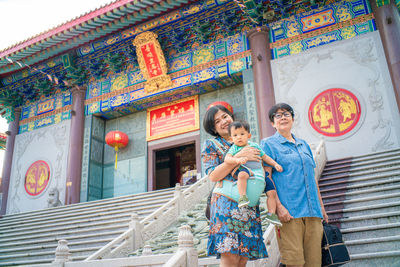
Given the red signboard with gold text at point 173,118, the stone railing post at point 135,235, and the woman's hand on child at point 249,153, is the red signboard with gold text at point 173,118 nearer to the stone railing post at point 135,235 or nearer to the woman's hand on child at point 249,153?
the stone railing post at point 135,235

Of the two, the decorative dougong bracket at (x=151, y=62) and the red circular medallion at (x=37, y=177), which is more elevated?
the decorative dougong bracket at (x=151, y=62)

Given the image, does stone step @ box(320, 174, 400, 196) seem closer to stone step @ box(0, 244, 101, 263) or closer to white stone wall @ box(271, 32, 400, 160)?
white stone wall @ box(271, 32, 400, 160)

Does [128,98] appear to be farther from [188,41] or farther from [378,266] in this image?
[378,266]

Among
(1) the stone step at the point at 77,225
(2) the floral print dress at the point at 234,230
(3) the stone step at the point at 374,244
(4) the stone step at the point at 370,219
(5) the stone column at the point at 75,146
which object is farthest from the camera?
(5) the stone column at the point at 75,146

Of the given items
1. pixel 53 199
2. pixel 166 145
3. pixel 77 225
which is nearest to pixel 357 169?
pixel 77 225

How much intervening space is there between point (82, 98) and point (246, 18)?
5805 mm

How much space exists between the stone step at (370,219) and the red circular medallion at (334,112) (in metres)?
3.99

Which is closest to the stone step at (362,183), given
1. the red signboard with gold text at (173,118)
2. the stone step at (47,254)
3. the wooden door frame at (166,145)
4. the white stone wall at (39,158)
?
the stone step at (47,254)

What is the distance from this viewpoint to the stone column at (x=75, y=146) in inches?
407

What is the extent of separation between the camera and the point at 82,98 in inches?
448

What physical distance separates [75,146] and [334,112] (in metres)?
7.47

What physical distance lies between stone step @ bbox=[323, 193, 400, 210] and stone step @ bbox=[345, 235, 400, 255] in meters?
1.01

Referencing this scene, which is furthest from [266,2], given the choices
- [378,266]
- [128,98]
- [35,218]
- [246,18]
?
[35,218]

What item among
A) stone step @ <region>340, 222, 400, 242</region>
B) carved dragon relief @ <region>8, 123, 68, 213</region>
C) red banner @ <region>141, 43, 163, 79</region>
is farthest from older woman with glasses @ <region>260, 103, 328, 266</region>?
carved dragon relief @ <region>8, 123, 68, 213</region>
